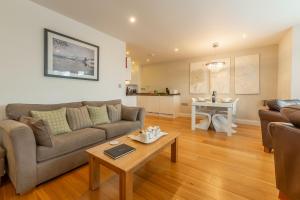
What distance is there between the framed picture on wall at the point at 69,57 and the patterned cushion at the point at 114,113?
2.55 feet

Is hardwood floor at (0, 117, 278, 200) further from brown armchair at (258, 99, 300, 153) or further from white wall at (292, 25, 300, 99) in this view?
white wall at (292, 25, 300, 99)

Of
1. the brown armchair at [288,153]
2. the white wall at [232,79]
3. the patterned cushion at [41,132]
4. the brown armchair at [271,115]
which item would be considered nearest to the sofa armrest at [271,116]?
the brown armchair at [271,115]

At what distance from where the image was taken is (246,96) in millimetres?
4574

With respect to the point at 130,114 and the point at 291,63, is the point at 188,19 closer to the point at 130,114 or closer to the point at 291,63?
the point at 130,114

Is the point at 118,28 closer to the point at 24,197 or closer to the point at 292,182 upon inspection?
the point at 24,197

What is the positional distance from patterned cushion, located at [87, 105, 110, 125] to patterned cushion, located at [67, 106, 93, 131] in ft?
0.28

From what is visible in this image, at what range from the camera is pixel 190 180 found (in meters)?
1.66

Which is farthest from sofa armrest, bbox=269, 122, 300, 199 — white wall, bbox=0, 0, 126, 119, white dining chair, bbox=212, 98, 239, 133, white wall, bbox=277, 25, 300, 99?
white wall, bbox=0, 0, 126, 119

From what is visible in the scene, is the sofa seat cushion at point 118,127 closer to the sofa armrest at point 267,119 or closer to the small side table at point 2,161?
the small side table at point 2,161

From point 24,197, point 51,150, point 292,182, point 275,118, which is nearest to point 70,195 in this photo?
point 24,197

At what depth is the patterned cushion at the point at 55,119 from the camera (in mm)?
1925

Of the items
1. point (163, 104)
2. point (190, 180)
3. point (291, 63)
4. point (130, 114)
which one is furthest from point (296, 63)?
point (163, 104)

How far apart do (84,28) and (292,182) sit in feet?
11.8

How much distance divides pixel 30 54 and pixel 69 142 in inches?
60.3
